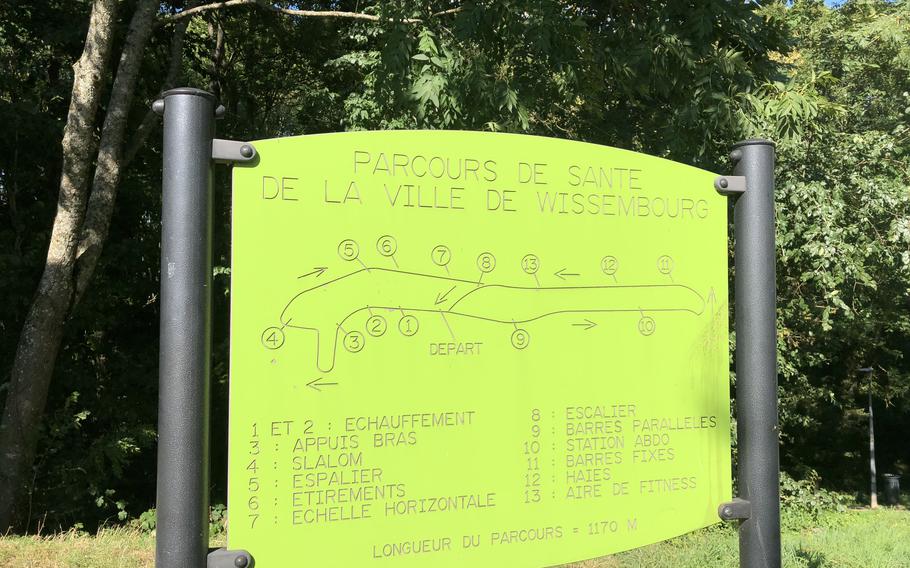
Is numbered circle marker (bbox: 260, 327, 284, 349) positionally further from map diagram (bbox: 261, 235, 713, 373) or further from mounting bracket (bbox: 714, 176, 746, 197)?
mounting bracket (bbox: 714, 176, 746, 197)

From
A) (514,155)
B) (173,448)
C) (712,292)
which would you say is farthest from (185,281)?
(712,292)

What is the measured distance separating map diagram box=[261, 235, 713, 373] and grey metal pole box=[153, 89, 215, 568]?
198 millimetres

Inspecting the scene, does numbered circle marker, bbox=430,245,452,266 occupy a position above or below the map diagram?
above

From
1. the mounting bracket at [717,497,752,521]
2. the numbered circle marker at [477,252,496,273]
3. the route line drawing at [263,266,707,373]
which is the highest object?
the numbered circle marker at [477,252,496,273]

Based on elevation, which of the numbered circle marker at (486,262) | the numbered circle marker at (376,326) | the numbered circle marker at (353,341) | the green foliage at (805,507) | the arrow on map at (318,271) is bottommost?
the green foliage at (805,507)

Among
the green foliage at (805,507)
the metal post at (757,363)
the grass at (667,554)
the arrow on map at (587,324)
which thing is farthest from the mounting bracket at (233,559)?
the green foliage at (805,507)

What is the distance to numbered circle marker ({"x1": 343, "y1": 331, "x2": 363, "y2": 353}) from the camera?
7.08 feet

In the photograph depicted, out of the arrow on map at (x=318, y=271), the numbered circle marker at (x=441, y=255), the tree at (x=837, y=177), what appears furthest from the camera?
the tree at (x=837, y=177)

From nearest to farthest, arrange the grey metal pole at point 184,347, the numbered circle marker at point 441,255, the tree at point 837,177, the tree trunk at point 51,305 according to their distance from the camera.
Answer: the grey metal pole at point 184,347
the numbered circle marker at point 441,255
the tree trunk at point 51,305
the tree at point 837,177

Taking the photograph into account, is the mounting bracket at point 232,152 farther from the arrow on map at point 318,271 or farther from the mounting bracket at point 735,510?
the mounting bracket at point 735,510

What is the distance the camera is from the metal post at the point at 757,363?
269 centimetres

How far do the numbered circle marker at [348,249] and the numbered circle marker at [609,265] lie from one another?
2.60ft

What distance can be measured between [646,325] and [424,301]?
0.76 m

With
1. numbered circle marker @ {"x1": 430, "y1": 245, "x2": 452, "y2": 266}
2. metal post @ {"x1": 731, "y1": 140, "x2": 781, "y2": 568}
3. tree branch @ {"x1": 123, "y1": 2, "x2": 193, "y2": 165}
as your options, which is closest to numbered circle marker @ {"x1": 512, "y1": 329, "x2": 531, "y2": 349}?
numbered circle marker @ {"x1": 430, "y1": 245, "x2": 452, "y2": 266}
